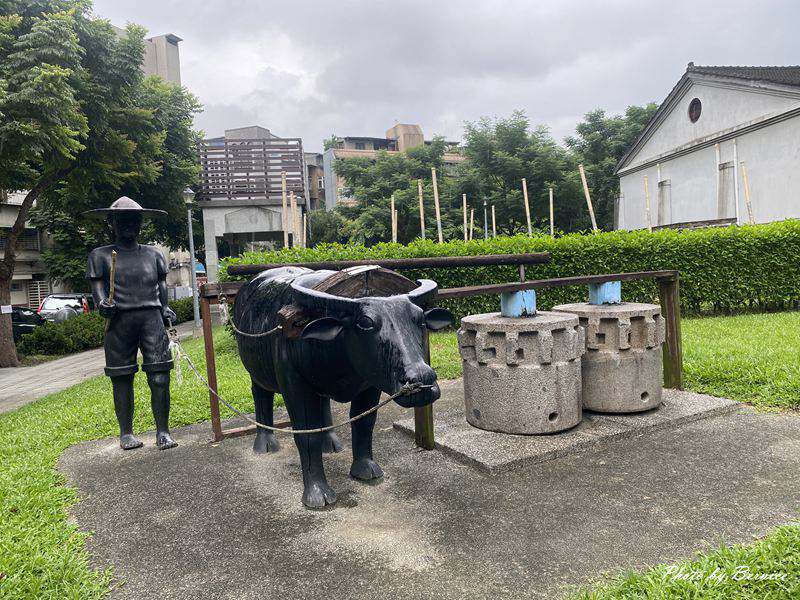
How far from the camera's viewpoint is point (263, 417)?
4.70 meters

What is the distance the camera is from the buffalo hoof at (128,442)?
5.05 m

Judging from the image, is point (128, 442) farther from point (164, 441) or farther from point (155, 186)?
point (155, 186)

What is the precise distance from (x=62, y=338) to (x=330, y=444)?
13322 mm

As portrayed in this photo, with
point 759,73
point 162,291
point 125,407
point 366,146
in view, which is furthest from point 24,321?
point 366,146

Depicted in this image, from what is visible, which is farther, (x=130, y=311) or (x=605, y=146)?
(x=605, y=146)

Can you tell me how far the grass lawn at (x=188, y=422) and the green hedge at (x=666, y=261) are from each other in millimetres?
1065

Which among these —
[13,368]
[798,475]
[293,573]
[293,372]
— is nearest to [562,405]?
[798,475]

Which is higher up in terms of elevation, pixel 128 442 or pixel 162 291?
pixel 162 291

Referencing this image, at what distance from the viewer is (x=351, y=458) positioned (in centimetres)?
450

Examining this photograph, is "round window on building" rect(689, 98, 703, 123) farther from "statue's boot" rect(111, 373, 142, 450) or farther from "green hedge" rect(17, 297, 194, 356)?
"statue's boot" rect(111, 373, 142, 450)

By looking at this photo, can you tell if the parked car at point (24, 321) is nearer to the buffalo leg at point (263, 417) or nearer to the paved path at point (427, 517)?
the paved path at point (427, 517)

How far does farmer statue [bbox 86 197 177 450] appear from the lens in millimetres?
4852

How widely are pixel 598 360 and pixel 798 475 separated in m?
1.77

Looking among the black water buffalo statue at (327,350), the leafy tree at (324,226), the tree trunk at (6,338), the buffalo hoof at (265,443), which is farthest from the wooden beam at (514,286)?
the leafy tree at (324,226)
